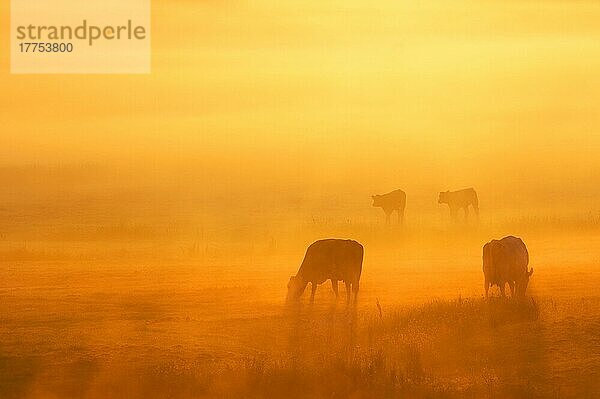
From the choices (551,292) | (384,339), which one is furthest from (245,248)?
(384,339)

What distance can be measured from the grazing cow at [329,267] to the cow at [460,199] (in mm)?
25058

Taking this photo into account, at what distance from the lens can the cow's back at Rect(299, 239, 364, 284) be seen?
25.6 m

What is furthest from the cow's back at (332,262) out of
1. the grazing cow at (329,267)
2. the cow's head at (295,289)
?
the cow's head at (295,289)

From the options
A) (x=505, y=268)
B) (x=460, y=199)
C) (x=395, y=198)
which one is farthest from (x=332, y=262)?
(x=460, y=199)

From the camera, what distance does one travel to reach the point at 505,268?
81.7ft

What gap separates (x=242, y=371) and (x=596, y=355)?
6.38 m

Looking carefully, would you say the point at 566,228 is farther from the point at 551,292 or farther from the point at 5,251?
the point at 5,251

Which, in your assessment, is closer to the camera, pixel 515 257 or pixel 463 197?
pixel 515 257

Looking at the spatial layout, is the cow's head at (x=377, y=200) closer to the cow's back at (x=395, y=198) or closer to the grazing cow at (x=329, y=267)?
the cow's back at (x=395, y=198)

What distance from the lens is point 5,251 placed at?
116 ft

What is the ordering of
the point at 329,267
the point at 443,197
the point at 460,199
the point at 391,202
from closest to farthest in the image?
the point at 329,267 → the point at 391,202 → the point at 460,199 → the point at 443,197

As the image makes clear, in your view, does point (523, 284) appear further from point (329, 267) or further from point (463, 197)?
point (463, 197)

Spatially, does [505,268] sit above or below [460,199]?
below

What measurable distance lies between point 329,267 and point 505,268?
4210 millimetres
